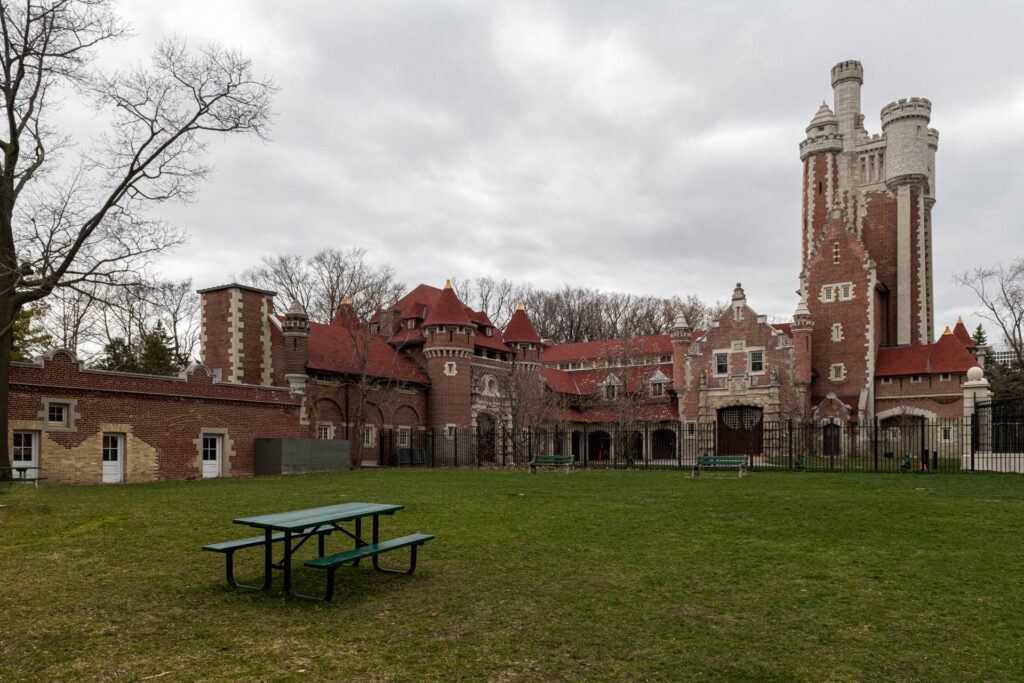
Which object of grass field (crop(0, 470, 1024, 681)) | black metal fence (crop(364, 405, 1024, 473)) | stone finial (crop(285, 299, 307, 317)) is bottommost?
black metal fence (crop(364, 405, 1024, 473))

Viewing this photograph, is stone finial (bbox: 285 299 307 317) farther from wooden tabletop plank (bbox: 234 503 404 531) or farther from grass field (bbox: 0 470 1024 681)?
wooden tabletop plank (bbox: 234 503 404 531)

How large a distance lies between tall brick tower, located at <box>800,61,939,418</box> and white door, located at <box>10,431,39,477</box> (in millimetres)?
39477

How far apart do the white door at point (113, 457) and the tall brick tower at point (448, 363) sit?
17.8 m

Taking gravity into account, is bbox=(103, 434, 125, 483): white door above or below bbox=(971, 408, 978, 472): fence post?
below

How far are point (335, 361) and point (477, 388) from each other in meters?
8.51

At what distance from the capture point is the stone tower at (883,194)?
4838 cm

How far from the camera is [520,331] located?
44.8m

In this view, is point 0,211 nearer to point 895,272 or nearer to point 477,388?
point 477,388

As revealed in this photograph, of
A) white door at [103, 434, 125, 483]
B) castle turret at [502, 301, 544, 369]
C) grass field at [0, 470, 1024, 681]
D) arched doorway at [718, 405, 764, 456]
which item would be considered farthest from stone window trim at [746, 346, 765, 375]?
white door at [103, 434, 125, 483]

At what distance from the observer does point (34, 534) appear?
10203 mm

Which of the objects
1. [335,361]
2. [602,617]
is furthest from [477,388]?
[602,617]

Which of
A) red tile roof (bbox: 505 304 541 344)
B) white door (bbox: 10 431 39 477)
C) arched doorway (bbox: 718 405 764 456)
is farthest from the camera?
red tile roof (bbox: 505 304 541 344)

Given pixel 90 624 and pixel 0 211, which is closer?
pixel 90 624

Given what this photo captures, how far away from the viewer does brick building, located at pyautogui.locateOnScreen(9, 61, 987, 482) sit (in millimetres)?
24969
